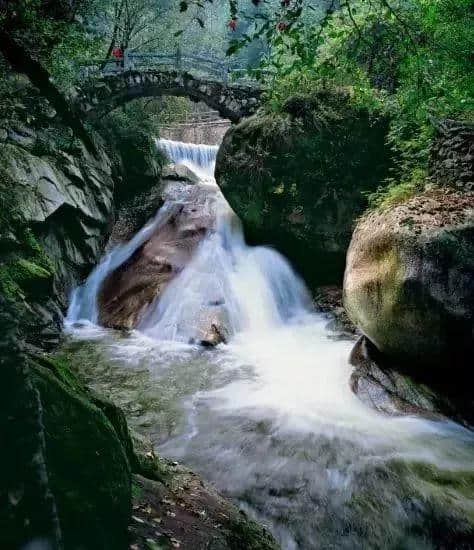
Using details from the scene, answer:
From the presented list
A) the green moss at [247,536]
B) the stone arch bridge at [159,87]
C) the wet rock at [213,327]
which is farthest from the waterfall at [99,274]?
the green moss at [247,536]

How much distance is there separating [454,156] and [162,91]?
11.6 meters

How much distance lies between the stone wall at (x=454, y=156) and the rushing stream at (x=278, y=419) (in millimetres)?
3333

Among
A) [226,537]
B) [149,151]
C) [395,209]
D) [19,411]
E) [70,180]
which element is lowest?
[226,537]

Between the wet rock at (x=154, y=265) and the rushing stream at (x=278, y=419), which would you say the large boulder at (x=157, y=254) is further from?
the rushing stream at (x=278, y=419)

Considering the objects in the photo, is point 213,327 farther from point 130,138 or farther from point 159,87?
point 159,87

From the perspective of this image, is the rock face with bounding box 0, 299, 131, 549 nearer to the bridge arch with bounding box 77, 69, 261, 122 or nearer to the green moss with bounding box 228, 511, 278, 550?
the green moss with bounding box 228, 511, 278, 550

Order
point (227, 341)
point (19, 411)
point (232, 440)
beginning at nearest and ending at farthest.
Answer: point (19, 411) < point (232, 440) < point (227, 341)

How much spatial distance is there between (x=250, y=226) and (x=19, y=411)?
10.4 meters

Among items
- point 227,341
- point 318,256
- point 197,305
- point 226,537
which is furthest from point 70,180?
point 226,537

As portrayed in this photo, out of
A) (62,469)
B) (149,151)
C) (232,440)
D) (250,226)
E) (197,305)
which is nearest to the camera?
(62,469)

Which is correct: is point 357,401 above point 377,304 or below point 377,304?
below

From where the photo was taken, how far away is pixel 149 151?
16234mm

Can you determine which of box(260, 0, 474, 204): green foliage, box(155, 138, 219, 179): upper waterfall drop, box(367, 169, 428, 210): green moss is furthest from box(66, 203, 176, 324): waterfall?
box(155, 138, 219, 179): upper waterfall drop

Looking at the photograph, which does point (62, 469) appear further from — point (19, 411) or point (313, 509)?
point (313, 509)
